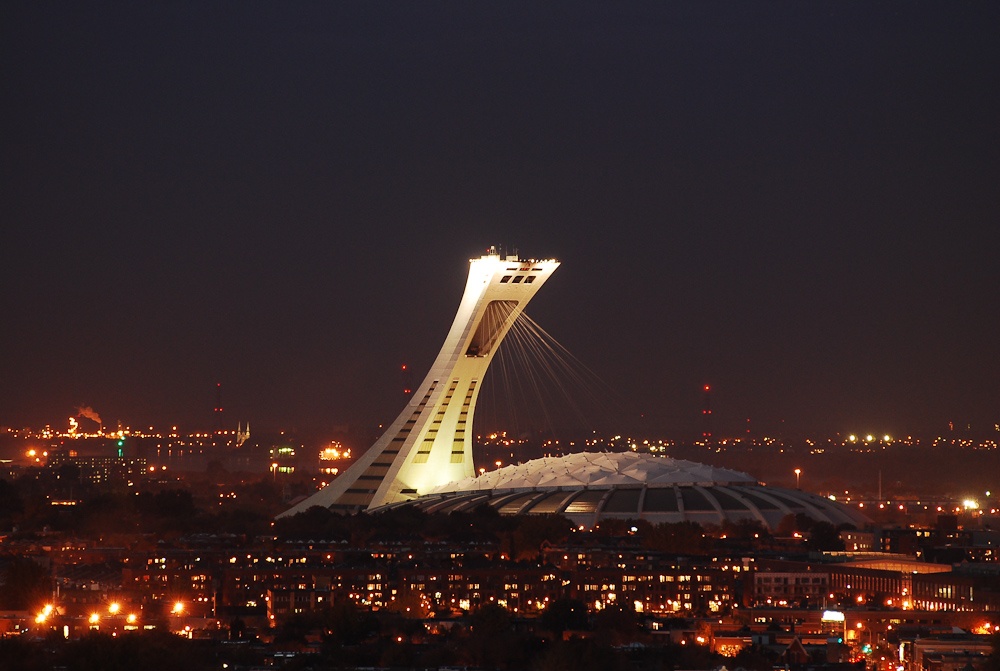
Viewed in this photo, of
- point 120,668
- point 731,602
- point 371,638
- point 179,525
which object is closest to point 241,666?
point 120,668

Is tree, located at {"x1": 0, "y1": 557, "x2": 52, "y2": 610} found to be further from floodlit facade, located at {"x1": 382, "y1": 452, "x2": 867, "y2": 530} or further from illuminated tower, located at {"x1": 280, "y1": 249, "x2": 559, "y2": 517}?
floodlit facade, located at {"x1": 382, "y1": 452, "x2": 867, "y2": 530}

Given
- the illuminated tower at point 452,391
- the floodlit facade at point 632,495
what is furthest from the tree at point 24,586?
the floodlit facade at point 632,495

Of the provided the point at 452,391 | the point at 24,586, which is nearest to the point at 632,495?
the point at 452,391

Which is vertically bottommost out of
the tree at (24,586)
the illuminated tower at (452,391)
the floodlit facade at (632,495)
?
the tree at (24,586)

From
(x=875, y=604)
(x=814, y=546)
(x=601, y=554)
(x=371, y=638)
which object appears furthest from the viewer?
(x=814, y=546)

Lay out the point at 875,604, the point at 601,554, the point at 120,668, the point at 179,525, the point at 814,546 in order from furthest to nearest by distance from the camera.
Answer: the point at 179,525 → the point at 814,546 → the point at 601,554 → the point at 875,604 → the point at 120,668

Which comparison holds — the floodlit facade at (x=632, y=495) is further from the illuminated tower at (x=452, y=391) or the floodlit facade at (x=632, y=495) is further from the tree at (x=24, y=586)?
the tree at (x=24, y=586)

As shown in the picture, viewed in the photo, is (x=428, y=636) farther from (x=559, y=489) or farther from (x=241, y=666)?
(x=559, y=489)

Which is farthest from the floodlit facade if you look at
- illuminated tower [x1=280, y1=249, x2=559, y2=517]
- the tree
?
the tree
